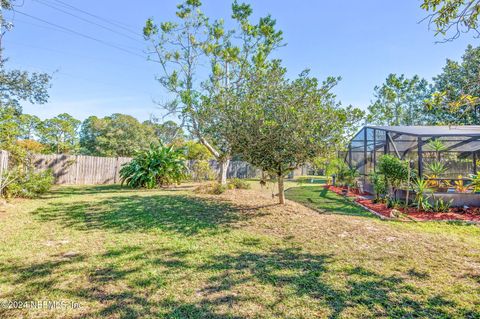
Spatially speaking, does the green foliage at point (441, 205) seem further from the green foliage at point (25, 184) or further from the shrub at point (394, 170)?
the green foliage at point (25, 184)

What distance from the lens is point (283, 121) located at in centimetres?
546

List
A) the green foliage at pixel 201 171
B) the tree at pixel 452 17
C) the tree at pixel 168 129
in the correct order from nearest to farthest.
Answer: the tree at pixel 452 17
the tree at pixel 168 129
the green foliage at pixel 201 171

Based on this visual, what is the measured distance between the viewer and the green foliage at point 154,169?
11438mm

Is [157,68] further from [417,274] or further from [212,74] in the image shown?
[417,274]

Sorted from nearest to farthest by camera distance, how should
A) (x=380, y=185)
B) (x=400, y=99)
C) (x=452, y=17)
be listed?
1. (x=452, y=17)
2. (x=380, y=185)
3. (x=400, y=99)

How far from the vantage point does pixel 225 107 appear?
6141mm

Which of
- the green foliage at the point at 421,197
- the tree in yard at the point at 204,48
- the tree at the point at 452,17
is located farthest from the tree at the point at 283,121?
the tree in yard at the point at 204,48

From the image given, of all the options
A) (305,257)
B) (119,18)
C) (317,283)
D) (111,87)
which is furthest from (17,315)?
(111,87)

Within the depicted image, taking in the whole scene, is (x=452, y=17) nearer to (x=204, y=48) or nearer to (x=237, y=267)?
(x=237, y=267)

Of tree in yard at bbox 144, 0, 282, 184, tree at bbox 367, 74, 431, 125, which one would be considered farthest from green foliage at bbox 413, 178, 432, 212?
tree at bbox 367, 74, 431, 125

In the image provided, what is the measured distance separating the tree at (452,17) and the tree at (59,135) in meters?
23.0

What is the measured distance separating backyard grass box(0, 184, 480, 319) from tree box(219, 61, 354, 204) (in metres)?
1.43

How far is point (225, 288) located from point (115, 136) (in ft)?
75.5

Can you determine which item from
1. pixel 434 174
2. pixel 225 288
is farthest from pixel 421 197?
pixel 225 288
